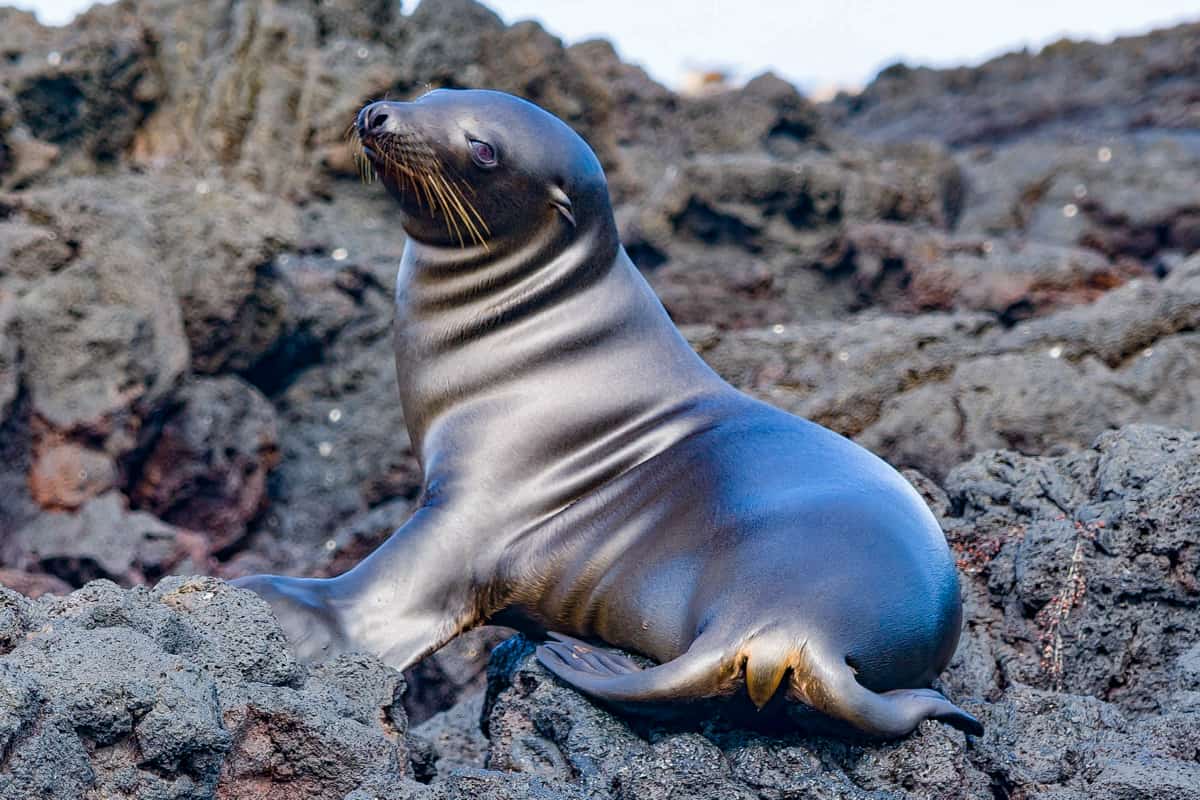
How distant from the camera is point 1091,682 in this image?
4.26m

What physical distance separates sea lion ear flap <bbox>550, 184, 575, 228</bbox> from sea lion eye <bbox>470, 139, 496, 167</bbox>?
0.70 ft

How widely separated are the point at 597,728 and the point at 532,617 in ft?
2.43

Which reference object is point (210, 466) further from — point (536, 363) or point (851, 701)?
point (851, 701)

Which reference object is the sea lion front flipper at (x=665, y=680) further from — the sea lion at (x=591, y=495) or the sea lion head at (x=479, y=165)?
the sea lion head at (x=479, y=165)

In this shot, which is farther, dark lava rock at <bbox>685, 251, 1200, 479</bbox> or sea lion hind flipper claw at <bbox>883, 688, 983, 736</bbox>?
dark lava rock at <bbox>685, 251, 1200, 479</bbox>

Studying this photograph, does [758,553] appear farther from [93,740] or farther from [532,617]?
[93,740]

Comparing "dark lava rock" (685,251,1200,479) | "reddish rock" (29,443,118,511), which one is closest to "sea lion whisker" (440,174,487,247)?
"dark lava rock" (685,251,1200,479)

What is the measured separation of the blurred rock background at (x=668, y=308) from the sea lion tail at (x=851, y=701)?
12cm

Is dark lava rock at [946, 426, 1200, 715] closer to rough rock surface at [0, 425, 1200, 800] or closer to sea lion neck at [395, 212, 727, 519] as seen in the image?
rough rock surface at [0, 425, 1200, 800]

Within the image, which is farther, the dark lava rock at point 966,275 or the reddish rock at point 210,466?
the dark lava rock at point 966,275

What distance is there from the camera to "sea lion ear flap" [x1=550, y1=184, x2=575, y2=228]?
4672 mm

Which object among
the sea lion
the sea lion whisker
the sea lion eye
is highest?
the sea lion eye

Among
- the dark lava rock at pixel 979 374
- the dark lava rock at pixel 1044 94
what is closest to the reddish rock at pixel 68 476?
the dark lava rock at pixel 979 374

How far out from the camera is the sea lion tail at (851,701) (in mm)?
3441
